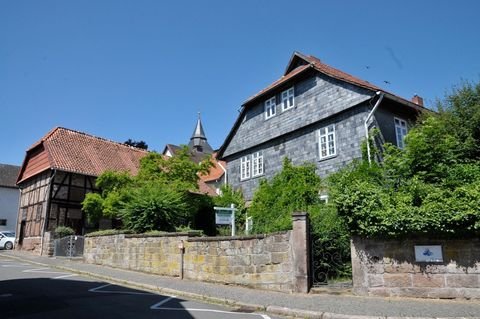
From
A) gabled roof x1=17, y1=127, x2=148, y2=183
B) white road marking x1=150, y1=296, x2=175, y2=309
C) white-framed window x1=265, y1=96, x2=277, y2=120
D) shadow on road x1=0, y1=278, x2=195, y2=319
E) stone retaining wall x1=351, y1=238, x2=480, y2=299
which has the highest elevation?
white-framed window x1=265, y1=96, x2=277, y2=120

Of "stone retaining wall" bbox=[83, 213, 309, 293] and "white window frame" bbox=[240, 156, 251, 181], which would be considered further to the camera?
"white window frame" bbox=[240, 156, 251, 181]

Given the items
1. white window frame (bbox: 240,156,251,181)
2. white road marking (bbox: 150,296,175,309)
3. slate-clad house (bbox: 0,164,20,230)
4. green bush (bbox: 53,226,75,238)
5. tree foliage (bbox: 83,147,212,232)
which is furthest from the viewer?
slate-clad house (bbox: 0,164,20,230)

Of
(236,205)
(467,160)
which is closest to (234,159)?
(236,205)

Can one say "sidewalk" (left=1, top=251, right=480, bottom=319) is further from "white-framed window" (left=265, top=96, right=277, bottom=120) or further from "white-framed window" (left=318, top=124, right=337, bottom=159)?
"white-framed window" (left=265, top=96, right=277, bottom=120)

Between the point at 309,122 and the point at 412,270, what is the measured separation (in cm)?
1151

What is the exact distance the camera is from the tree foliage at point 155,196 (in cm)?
1725

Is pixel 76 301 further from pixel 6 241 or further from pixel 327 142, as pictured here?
pixel 6 241

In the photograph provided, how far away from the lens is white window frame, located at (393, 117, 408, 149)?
1891 cm

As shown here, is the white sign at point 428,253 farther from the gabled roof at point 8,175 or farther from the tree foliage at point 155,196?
the gabled roof at point 8,175

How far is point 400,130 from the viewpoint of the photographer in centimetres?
1914

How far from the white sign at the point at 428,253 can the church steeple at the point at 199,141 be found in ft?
202

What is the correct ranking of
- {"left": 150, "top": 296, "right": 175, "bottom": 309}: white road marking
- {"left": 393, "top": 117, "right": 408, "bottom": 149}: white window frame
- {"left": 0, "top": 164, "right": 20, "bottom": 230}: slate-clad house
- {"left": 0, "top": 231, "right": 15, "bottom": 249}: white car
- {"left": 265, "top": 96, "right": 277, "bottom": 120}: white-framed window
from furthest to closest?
1. {"left": 0, "top": 164, "right": 20, "bottom": 230}: slate-clad house
2. {"left": 0, "top": 231, "right": 15, "bottom": 249}: white car
3. {"left": 265, "top": 96, "right": 277, "bottom": 120}: white-framed window
4. {"left": 393, "top": 117, "right": 408, "bottom": 149}: white window frame
5. {"left": 150, "top": 296, "right": 175, "bottom": 309}: white road marking

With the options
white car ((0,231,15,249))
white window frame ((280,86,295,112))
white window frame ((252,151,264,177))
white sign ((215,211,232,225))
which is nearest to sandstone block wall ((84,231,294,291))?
white sign ((215,211,232,225))

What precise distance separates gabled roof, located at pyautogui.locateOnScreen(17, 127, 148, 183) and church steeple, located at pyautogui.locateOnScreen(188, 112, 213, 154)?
124ft
